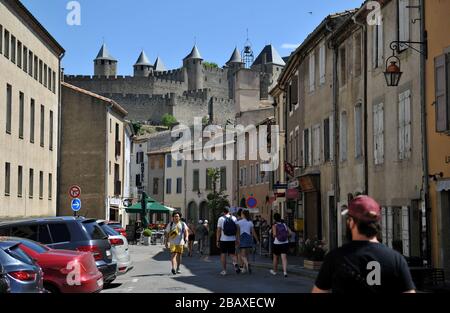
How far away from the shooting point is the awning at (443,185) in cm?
1671

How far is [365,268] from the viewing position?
5176 mm

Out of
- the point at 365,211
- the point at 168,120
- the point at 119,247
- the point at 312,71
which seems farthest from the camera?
the point at 168,120

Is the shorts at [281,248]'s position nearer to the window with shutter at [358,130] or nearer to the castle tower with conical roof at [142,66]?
the window with shutter at [358,130]

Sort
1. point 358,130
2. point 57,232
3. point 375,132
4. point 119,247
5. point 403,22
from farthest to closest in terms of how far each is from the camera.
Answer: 1. point 358,130
2. point 375,132
3. point 403,22
4. point 119,247
5. point 57,232

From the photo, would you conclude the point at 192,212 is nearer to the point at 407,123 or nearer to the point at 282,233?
the point at 282,233

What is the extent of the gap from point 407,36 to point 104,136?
3011 cm

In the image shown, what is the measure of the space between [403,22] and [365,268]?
15.1 metres

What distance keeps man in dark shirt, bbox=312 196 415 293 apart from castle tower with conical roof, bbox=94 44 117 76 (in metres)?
143

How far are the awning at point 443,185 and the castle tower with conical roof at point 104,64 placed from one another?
13252 centimetres

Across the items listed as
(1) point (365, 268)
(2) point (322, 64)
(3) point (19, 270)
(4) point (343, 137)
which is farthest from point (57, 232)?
(2) point (322, 64)

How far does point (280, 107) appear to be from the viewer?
133ft

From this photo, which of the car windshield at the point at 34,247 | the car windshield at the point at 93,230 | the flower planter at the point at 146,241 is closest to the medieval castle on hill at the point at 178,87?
the flower planter at the point at 146,241

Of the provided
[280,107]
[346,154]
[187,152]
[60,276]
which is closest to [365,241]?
[60,276]

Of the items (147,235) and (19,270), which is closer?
(19,270)
